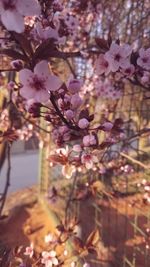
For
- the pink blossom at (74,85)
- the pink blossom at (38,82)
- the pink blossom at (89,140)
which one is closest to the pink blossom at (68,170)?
the pink blossom at (89,140)

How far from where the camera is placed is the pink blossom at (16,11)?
675 mm

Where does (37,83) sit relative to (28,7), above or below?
below

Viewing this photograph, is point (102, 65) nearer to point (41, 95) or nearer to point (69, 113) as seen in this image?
point (69, 113)

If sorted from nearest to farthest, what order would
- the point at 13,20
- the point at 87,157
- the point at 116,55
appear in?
the point at 13,20 → the point at 116,55 → the point at 87,157

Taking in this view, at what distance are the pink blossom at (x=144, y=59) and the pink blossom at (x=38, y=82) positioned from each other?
30 centimetres

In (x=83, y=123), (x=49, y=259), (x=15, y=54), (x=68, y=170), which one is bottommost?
(x=49, y=259)

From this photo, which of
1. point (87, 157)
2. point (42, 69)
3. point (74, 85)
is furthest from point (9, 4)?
point (87, 157)

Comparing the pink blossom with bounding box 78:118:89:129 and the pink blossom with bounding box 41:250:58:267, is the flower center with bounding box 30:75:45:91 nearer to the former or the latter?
the pink blossom with bounding box 78:118:89:129

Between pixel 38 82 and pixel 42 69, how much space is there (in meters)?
0.03

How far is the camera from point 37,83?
79cm

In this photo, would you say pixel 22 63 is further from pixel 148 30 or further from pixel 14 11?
pixel 148 30

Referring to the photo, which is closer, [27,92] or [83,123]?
[27,92]

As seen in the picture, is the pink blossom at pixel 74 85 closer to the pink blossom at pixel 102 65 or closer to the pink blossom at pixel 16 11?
the pink blossom at pixel 102 65

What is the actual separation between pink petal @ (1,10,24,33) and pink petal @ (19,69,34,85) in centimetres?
12
